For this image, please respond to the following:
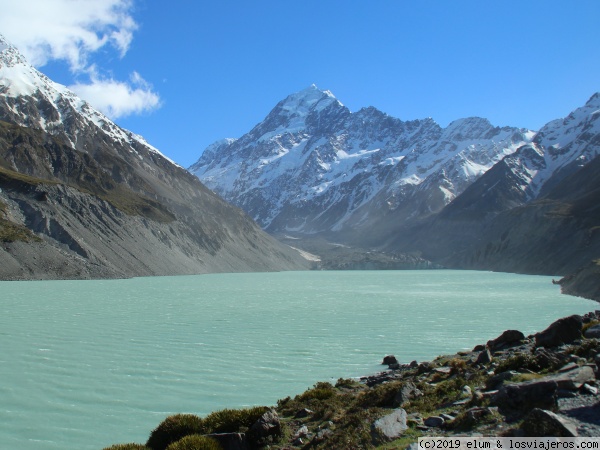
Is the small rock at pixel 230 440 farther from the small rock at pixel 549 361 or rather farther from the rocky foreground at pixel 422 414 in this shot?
the small rock at pixel 549 361

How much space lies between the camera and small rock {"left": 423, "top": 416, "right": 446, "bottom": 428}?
1346 centimetres

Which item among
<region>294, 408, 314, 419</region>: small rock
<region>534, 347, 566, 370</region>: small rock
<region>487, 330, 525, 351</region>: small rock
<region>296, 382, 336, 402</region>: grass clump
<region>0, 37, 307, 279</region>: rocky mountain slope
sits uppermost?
<region>0, 37, 307, 279</region>: rocky mountain slope

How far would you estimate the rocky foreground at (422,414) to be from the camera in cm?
1215

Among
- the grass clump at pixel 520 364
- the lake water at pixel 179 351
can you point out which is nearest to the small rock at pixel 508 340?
the lake water at pixel 179 351

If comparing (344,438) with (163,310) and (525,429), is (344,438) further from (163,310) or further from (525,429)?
(163,310)

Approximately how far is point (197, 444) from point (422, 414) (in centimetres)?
621

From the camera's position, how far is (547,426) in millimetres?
10352

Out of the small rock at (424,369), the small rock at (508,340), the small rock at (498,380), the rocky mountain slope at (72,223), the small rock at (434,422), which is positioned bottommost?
the small rock at (434,422)

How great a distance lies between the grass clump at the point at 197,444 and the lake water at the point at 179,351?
417cm

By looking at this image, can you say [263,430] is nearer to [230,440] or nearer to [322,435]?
[230,440]

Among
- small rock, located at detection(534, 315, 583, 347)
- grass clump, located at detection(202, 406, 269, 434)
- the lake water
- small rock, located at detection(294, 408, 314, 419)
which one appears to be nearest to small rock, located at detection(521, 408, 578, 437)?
grass clump, located at detection(202, 406, 269, 434)

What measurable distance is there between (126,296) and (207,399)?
6085 centimetres

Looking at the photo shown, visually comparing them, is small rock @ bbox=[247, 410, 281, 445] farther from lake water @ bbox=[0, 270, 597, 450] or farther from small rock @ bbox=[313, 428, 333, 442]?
lake water @ bbox=[0, 270, 597, 450]

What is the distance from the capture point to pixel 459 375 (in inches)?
815
